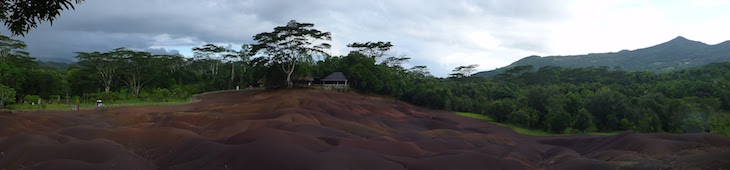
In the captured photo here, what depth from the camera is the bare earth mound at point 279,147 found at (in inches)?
720

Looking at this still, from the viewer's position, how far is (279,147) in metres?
20.0

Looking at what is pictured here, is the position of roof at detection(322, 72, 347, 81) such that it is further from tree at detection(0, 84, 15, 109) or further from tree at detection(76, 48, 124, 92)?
tree at detection(0, 84, 15, 109)

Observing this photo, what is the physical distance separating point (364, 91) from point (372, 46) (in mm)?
21285

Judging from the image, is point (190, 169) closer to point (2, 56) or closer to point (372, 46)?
point (2, 56)

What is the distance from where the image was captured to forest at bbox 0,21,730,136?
144 feet

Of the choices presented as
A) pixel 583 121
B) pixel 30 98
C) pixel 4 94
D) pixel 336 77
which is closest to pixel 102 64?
pixel 30 98

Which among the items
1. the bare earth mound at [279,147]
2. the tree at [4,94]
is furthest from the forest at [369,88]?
the bare earth mound at [279,147]

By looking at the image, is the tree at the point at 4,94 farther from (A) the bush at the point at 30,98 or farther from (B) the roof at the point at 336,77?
(B) the roof at the point at 336,77

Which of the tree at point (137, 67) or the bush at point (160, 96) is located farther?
the tree at point (137, 67)

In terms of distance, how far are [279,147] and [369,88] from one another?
50.1 metres

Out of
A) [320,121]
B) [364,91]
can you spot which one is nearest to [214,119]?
[320,121]

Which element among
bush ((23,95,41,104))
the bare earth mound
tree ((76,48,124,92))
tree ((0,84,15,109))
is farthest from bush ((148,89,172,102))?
the bare earth mound

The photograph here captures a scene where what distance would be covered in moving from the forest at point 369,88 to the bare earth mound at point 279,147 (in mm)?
11912

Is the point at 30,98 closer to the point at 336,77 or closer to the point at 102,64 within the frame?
the point at 102,64
